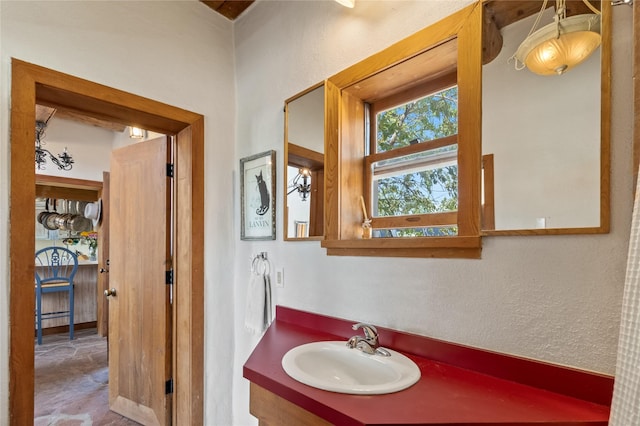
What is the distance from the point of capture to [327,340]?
1.36 metres

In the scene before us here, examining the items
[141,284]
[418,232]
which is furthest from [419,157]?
[141,284]

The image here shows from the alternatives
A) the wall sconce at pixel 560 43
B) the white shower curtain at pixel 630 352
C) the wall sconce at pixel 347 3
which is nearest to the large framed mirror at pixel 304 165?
the wall sconce at pixel 347 3

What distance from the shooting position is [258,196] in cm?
188

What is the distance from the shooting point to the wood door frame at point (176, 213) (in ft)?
4.29

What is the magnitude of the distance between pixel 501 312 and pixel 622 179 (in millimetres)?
484

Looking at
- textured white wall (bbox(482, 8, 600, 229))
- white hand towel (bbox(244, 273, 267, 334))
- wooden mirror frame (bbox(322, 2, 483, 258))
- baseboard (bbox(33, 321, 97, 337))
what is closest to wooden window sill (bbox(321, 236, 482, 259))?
wooden mirror frame (bbox(322, 2, 483, 258))

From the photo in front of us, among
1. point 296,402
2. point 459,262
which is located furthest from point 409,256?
A: point 296,402

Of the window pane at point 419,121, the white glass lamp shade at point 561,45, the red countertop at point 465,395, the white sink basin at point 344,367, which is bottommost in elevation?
the white sink basin at point 344,367

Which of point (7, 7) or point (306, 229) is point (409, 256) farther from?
point (7, 7)

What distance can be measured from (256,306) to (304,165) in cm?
83

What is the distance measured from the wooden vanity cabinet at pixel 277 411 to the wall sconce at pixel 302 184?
0.91 metres

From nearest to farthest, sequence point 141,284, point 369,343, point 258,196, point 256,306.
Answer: point 369,343
point 256,306
point 258,196
point 141,284

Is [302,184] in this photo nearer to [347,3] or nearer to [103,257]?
[347,3]

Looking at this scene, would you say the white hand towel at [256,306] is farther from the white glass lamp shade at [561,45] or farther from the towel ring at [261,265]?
the white glass lamp shade at [561,45]
